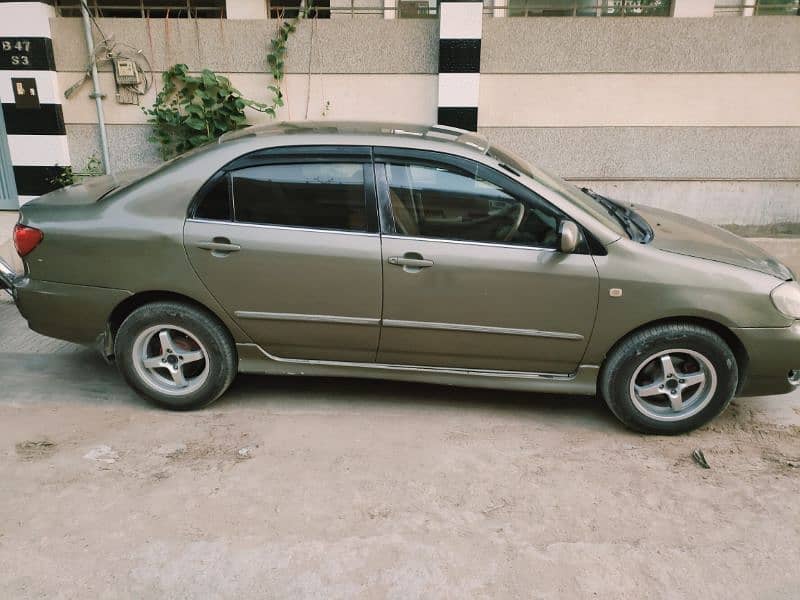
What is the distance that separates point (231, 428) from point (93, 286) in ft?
3.70

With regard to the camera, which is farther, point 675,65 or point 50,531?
point 675,65

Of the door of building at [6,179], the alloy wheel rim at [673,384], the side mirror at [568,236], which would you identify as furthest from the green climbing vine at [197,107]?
the alloy wheel rim at [673,384]

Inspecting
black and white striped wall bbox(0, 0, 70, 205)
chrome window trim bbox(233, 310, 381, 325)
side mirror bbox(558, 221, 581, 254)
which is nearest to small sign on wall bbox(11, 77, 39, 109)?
black and white striped wall bbox(0, 0, 70, 205)

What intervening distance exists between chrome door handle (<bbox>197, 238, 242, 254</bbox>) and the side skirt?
1.90 feet

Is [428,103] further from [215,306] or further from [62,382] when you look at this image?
[62,382]

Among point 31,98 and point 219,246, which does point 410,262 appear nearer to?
point 219,246

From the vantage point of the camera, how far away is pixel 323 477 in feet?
10.5

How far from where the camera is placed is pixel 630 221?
13.0 ft

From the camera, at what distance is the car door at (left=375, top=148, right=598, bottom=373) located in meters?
3.42

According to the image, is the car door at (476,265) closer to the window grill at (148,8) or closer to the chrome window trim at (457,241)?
the chrome window trim at (457,241)

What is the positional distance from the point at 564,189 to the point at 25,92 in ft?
19.0

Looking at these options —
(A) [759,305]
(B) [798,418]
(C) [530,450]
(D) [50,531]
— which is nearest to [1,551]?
(D) [50,531]

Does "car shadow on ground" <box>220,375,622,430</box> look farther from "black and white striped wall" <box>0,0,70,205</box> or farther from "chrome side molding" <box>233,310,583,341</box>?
"black and white striped wall" <box>0,0,70,205</box>

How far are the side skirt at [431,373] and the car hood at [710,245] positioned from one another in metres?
0.83
